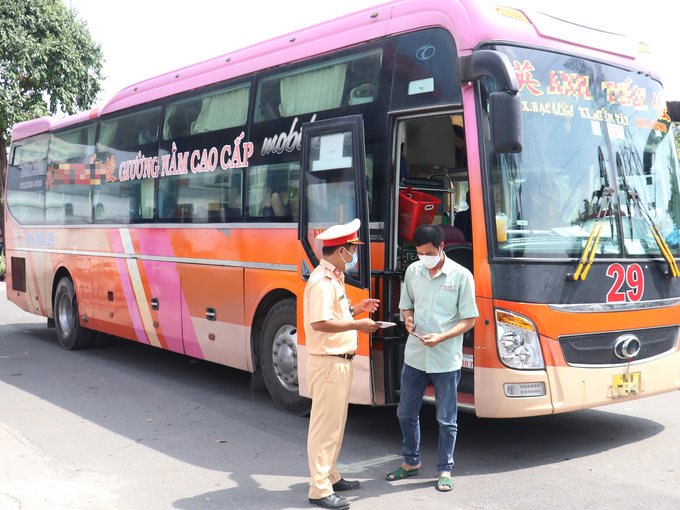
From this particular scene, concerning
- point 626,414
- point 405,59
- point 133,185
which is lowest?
point 626,414

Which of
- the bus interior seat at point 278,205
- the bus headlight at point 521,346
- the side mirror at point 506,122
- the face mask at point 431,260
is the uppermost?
the side mirror at point 506,122

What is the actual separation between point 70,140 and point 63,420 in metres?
5.85

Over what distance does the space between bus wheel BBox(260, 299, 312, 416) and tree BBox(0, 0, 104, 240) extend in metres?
19.6

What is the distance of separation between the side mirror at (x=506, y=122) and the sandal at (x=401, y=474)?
2.33m

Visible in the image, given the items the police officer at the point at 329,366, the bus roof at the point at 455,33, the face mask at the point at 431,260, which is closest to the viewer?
the police officer at the point at 329,366

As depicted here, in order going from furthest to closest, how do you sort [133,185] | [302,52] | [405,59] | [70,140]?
[70,140] → [133,185] → [302,52] → [405,59]

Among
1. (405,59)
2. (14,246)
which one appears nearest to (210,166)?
(405,59)

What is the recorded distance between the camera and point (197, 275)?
7.95m

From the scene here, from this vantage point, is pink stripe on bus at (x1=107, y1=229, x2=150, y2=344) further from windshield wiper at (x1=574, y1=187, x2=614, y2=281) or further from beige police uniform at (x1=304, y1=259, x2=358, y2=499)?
windshield wiper at (x1=574, y1=187, x2=614, y2=281)

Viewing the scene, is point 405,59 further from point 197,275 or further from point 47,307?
point 47,307

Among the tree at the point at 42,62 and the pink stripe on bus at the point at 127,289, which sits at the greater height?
the tree at the point at 42,62

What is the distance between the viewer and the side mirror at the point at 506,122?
467cm

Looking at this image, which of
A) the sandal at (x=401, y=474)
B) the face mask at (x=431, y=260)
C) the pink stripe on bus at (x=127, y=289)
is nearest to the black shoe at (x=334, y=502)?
the sandal at (x=401, y=474)

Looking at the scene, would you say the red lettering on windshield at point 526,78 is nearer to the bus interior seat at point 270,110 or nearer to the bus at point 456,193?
the bus at point 456,193
